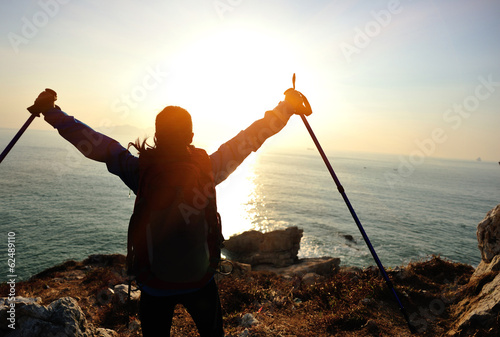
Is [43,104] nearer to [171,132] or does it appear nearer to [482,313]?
[171,132]

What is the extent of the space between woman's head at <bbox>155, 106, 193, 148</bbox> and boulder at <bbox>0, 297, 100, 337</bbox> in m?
3.63

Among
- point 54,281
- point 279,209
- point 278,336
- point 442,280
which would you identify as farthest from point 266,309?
point 279,209

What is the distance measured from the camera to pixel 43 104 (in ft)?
9.07

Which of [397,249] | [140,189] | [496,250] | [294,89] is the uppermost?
[294,89]

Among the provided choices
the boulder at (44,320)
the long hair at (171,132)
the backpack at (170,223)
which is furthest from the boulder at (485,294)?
the boulder at (44,320)

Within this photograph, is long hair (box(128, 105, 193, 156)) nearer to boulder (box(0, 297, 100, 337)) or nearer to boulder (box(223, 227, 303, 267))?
boulder (box(0, 297, 100, 337))

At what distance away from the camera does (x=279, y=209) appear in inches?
2441

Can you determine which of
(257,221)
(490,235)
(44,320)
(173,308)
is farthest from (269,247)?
Result: (173,308)

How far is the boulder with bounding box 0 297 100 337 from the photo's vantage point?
3703mm

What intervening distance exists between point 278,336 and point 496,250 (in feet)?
23.6

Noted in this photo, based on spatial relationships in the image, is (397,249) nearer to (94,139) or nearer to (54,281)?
(54,281)

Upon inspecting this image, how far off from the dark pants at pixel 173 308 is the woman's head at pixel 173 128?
1.45m

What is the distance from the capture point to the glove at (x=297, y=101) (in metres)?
3.30

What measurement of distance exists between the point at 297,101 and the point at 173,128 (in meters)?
1.74
